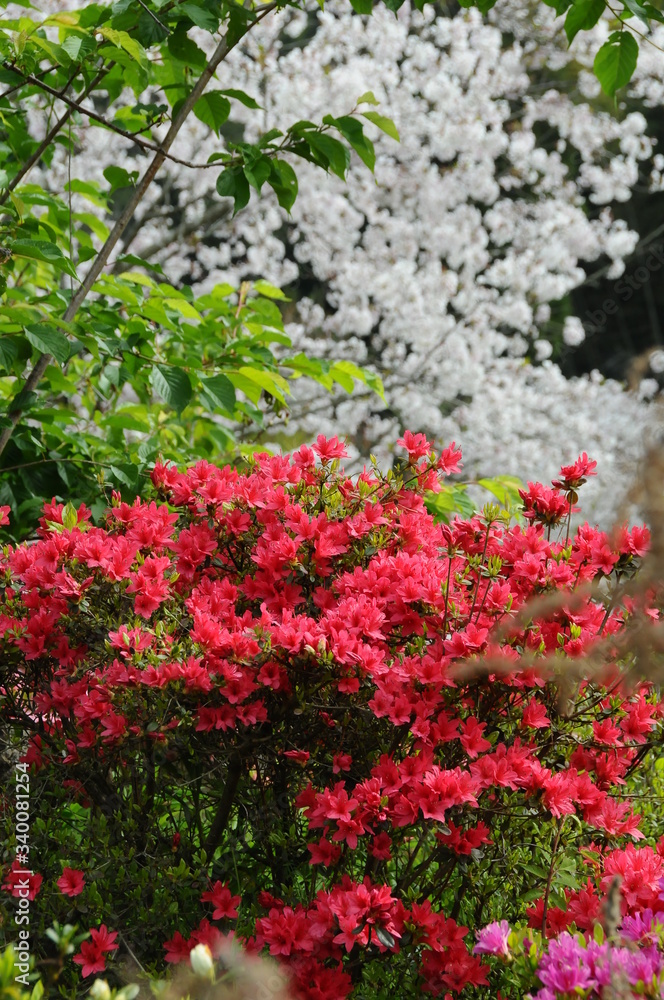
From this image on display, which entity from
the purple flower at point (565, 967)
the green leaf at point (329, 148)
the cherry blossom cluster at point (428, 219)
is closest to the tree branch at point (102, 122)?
the green leaf at point (329, 148)

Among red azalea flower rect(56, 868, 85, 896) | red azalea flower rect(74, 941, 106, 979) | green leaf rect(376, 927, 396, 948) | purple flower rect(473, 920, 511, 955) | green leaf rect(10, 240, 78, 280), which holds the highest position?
green leaf rect(10, 240, 78, 280)

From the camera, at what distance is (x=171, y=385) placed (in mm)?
2412

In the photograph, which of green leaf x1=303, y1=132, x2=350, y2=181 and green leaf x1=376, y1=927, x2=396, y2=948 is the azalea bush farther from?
green leaf x1=303, y1=132, x2=350, y2=181

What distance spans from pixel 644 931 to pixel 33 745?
121 cm

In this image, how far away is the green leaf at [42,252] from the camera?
6.48ft

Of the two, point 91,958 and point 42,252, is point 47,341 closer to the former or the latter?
point 42,252

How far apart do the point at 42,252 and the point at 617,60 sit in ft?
4.62

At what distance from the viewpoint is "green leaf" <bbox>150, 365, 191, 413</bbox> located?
2380 millimetres

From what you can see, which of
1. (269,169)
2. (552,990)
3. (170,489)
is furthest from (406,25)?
(552,990)

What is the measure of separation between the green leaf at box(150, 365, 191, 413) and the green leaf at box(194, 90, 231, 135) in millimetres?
661

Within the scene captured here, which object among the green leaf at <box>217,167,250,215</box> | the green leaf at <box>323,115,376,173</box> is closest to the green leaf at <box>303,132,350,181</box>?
the green leaf at <box>323,115,376,173</box>

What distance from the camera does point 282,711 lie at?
1677mm

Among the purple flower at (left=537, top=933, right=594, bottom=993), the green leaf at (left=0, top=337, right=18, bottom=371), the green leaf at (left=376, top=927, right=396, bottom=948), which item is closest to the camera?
the purple flower at (left=537, top=933, right=594, bottom=993)

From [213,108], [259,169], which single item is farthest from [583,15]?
[213,108]
